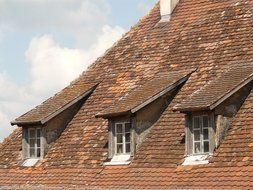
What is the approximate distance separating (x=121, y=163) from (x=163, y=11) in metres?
6.48

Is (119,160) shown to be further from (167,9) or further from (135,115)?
(167,9)

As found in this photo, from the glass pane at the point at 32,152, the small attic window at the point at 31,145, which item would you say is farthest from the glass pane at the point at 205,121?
the glass pane at the point at 32,152

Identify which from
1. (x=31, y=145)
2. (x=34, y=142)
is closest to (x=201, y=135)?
(x=34, y=142)

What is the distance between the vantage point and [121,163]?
22250 mm

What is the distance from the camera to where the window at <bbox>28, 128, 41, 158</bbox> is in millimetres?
25625

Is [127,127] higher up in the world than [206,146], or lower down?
higher up

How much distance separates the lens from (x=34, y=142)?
2588 centimetres

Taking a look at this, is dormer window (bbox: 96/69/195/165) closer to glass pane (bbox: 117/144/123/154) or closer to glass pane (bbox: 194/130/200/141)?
glass pane (bbox: 117/144/123/154)

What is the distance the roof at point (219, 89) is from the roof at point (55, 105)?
5624mm

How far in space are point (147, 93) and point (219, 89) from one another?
269cm

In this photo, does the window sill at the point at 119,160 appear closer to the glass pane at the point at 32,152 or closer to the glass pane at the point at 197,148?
the glass pane at the point at 197,148

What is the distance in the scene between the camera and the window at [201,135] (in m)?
20.3

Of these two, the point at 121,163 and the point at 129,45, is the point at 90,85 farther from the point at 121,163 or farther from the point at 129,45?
the point at 121,163

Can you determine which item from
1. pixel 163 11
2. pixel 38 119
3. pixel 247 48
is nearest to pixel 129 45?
pixel 163 11
